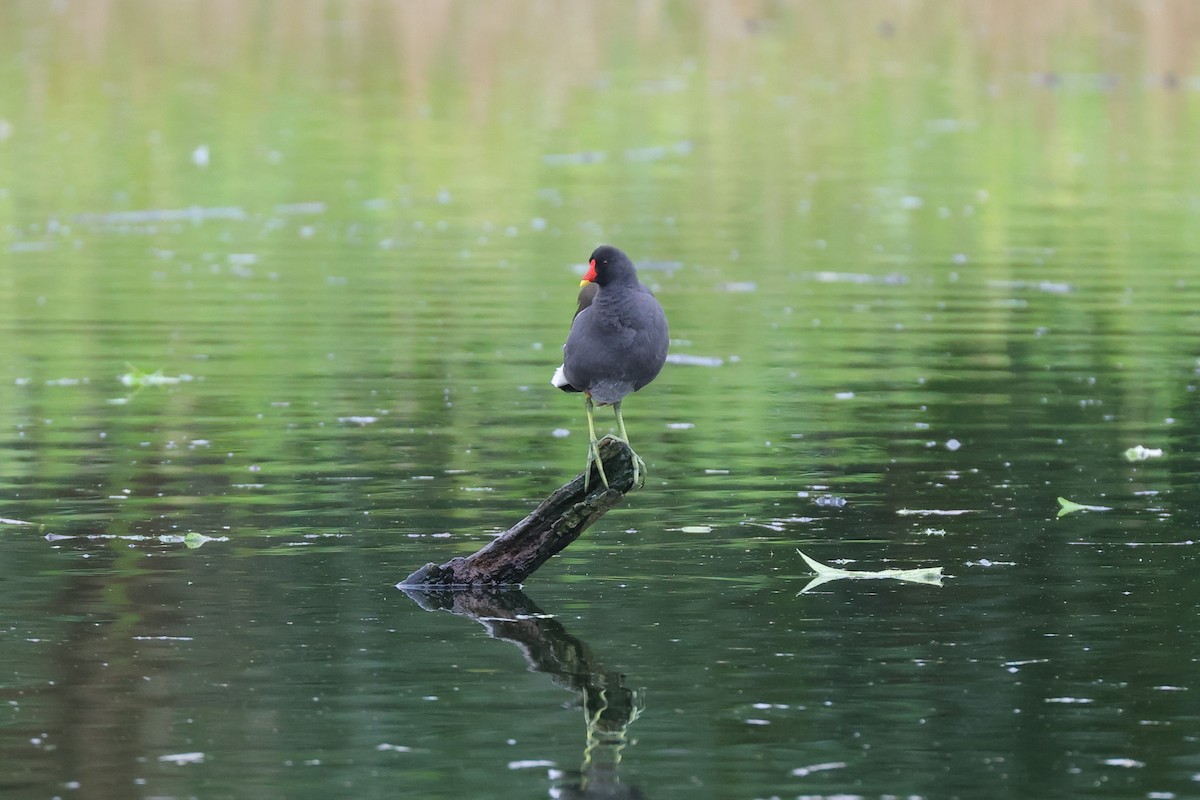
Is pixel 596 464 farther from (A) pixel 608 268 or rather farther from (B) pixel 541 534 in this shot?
(A) pixel 608 268

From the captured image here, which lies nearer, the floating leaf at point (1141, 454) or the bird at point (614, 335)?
the bird at point (614, 335)

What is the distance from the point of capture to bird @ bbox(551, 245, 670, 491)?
8.80 meters

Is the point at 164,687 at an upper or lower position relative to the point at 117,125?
lower

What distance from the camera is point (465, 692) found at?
769 cm

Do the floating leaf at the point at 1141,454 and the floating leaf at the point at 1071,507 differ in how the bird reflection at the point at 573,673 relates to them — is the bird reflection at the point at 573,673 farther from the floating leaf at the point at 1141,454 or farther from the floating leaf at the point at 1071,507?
the floating leaf at the point at 1141,454

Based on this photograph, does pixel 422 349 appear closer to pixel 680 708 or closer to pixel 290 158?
pixel 680 708

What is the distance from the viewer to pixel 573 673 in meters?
7.98

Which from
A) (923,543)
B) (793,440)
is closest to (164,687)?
(923,543)

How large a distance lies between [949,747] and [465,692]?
1706 mm

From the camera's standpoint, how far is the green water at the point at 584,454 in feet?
23.7

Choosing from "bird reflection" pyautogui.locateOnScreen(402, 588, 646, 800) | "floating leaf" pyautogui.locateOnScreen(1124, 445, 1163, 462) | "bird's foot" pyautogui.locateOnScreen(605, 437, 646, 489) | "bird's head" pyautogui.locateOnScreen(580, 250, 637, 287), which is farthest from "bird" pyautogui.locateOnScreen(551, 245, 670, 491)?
"floating leaf" pyautogui.locateOnScreen(1124, 445, 1163, 462)

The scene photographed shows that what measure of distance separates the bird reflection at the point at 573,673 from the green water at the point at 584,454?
1.0 inches

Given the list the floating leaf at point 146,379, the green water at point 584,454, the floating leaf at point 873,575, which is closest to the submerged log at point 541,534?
the green water at point 584,454

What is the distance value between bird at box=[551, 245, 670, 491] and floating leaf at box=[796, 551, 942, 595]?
123cm
